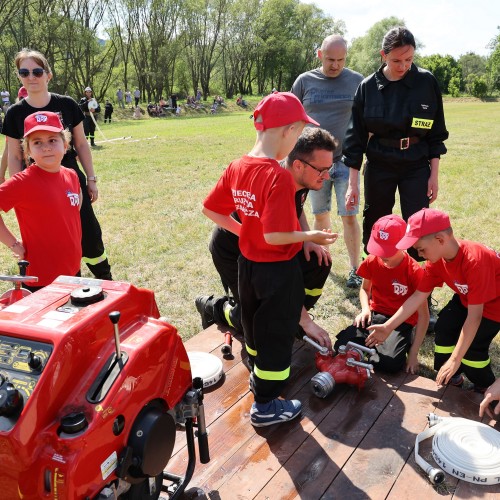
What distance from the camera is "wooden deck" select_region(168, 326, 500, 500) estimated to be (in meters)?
2.46

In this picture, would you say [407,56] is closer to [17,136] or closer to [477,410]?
[477,410]

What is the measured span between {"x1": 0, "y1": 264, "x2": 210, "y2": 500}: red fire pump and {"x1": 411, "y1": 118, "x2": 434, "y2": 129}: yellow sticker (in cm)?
297

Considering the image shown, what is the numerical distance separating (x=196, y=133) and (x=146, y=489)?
23.5 meters

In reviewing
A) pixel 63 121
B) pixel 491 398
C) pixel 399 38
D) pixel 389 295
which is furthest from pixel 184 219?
pixel 491 398

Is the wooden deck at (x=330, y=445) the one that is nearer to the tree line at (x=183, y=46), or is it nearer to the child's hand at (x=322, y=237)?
the child's hand at (x=322, y=237)

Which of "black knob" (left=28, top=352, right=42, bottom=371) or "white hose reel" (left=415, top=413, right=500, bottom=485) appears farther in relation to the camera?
"white hose reel" (left=415, top=413, right=500, bottom=485)

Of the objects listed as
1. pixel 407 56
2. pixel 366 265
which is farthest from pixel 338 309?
pixel 407 56

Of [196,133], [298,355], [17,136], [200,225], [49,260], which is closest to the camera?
[49,260]

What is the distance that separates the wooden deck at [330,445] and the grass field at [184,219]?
963 mm

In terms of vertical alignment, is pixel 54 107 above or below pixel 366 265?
above

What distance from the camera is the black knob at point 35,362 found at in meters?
1.60

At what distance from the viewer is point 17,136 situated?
4.14m

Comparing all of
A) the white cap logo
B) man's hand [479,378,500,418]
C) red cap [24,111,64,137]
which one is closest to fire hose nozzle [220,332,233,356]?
the white cap logo

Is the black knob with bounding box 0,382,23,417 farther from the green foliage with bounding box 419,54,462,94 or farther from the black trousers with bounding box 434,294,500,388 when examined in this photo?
the green foliage with bounding box 419,54,462,94
